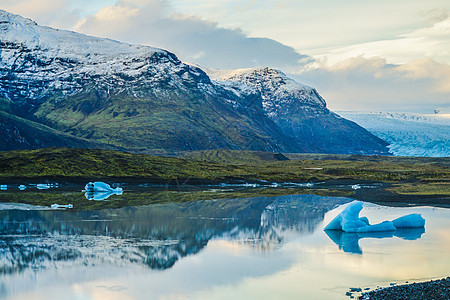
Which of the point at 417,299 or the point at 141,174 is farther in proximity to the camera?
the point at 141,174

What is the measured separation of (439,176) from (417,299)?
121773 millimetres

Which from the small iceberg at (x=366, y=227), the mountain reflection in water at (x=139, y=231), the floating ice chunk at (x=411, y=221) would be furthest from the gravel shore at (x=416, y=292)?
the floating ice chunk at (x=411, y=221)

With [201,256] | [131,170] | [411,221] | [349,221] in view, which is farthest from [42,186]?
[411,221]

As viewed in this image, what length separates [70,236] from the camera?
144 feet

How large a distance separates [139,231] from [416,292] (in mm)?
28147

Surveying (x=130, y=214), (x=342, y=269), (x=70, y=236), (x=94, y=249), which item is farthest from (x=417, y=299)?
(x=130, y=214)

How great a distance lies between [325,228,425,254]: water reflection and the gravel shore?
43.1 feet

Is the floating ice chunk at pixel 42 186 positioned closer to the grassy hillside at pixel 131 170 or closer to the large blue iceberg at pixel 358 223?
the grassy hillside at pixel 131 170

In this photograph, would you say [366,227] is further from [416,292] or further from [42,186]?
[42,186]

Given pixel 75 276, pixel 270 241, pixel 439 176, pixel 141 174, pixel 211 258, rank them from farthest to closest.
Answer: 1. pixel 439 176
2. pixel 141 174
3. pixel 270 241
4. pixel 211 258
5. pixel 75 276

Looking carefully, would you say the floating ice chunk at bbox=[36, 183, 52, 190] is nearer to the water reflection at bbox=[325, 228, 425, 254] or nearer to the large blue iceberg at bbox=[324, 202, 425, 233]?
the large blue iceberg at bbox=[324, 202, 425, 233]

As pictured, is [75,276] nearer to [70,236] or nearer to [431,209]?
[70,236]

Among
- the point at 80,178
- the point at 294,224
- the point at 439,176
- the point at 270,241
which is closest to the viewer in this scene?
the point at 270,241

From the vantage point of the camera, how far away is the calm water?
2845 centimetres
